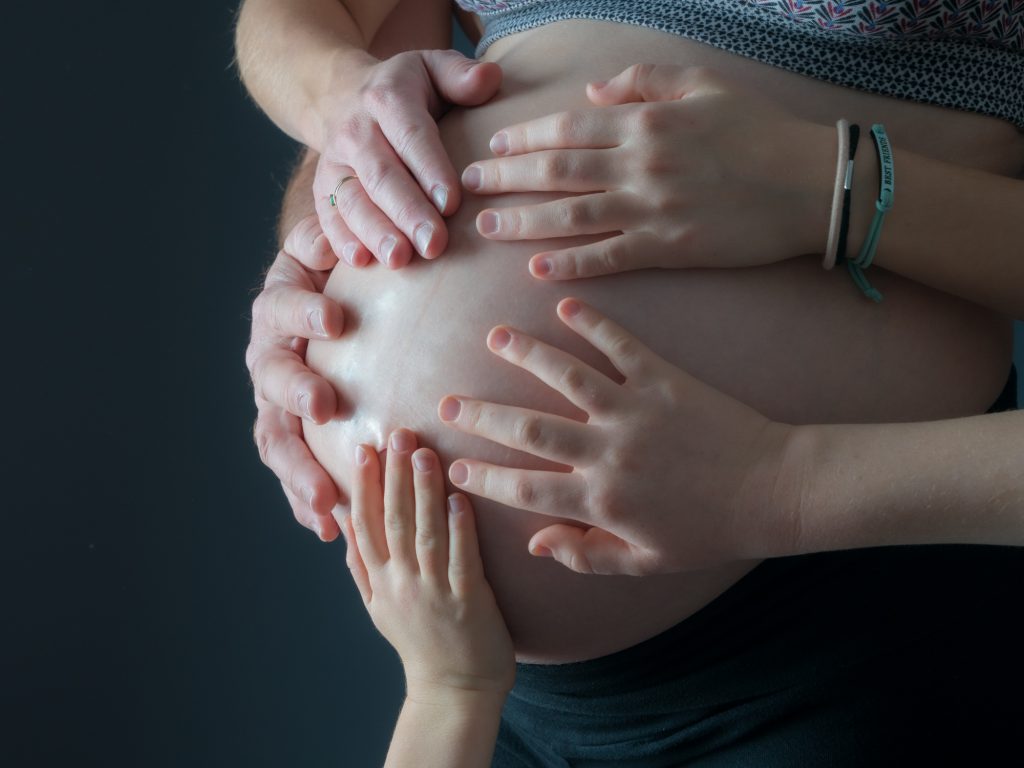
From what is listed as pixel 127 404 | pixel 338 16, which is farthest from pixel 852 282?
pixel 127 404

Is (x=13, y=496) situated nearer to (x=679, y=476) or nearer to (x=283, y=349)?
(x=283, y=349)

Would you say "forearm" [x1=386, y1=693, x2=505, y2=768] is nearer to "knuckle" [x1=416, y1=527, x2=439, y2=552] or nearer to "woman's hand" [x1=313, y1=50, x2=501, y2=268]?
"knuckle" [x1=416, y1=527, x2=439, y2=552]

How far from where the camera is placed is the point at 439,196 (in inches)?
29.0

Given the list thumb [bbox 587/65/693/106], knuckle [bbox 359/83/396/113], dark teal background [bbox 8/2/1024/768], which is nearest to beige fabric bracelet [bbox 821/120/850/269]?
thumb [bbox 587/65/693/106]

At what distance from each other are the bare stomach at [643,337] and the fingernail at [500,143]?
4 centimetres

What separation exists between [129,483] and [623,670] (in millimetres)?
1045

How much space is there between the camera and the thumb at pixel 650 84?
0.71m

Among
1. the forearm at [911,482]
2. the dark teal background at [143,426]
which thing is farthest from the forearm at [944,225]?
the dark teal background at [143,426]

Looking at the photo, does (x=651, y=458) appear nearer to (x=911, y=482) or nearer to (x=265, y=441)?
(x=911, y=482)

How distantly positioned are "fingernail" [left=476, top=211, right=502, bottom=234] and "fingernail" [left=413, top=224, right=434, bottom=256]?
1.4 inches

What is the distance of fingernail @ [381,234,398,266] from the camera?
0.73 metres

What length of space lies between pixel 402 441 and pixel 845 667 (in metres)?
0.37

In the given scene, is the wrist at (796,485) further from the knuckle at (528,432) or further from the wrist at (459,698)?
the wrist at (459,698)

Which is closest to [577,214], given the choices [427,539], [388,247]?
[388,247]
